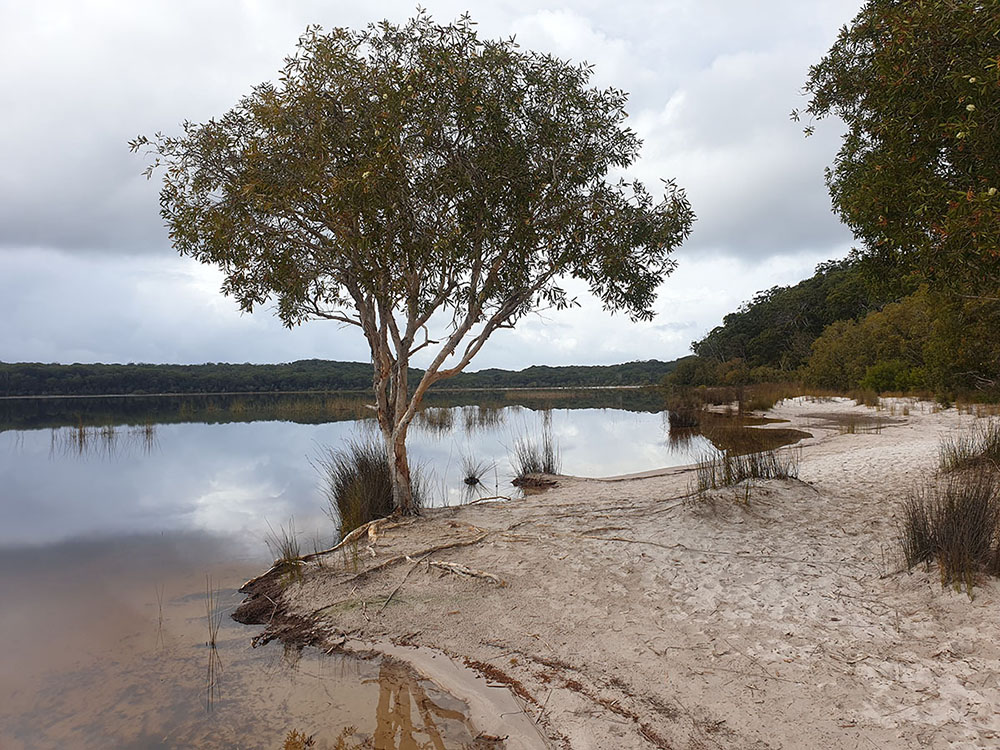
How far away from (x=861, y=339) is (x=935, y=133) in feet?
109

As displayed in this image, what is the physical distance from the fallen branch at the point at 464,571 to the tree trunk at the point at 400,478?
7.92 ft

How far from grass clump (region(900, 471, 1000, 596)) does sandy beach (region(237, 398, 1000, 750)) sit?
152 millimetres

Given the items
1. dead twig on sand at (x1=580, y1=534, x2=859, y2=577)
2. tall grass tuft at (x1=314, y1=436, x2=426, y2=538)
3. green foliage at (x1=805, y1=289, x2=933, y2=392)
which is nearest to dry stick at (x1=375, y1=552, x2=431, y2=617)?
dead twig on sand at (x1=580, y1=534, x2=859, y2=577)

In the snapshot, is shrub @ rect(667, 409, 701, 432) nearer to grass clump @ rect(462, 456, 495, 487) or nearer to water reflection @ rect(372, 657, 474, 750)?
grass clump @ rect(462, 456, 495, 487)

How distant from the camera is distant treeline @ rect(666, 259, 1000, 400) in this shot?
31.1 ft

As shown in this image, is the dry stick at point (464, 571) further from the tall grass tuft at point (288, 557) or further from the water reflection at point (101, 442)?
the water reflection at point (101, 442)

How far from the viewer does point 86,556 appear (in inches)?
337

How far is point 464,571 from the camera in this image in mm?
5828

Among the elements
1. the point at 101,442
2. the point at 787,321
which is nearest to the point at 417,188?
the point at 101,442

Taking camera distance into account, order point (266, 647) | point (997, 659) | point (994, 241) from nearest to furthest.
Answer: point (997, 659), point (994, 241), point (266, 647)

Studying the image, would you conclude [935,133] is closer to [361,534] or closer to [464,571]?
[464,571]

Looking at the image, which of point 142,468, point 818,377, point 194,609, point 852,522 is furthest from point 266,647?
point 818,377

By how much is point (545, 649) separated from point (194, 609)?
3.90 metres

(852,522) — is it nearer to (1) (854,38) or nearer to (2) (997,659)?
(2) (997,659)
